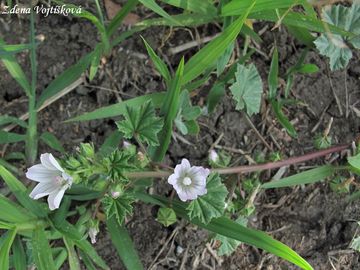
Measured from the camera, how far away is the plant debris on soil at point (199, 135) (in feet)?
6.78

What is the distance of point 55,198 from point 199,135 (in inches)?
30.8

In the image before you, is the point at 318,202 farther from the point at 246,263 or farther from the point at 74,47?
the point at 74,47

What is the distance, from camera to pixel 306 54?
2.14m

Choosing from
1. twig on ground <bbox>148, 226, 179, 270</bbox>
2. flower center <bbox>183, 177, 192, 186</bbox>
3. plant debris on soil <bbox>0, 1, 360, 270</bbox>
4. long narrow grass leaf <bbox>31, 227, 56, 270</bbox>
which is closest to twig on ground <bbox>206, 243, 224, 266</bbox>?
plant debris on soil <bbox>0, 1, 360, 270</bbox>

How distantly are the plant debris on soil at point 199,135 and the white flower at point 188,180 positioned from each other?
17.8 inches

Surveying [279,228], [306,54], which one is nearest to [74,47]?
[306,54]

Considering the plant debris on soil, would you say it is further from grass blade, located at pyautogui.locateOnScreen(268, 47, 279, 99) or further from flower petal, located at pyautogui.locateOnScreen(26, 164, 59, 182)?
flower petal, located at pyautogui.locateOnScreen(26, 164, 59, 182)

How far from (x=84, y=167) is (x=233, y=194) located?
0.66 m

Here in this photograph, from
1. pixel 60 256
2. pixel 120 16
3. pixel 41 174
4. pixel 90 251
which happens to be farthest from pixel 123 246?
pixel 120 16

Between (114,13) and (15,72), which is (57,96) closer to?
(15,72)

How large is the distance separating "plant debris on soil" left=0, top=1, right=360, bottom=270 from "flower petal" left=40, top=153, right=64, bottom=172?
0.56 m

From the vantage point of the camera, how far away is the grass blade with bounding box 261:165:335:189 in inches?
75.6

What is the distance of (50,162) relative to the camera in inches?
58.2

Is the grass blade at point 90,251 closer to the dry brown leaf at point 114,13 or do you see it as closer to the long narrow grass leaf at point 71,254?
the long narrow grass leaf at point 71,254
